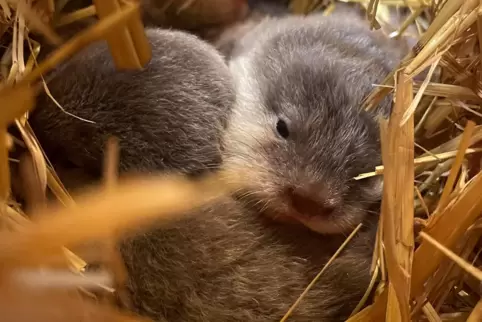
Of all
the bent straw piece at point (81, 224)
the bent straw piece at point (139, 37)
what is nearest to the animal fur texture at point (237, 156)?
the bent straw piece at point (139, 37)

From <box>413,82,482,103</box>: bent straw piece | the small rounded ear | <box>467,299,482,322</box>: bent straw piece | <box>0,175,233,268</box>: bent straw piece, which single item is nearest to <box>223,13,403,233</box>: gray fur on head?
the small rounded ear

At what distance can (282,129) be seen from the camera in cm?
127

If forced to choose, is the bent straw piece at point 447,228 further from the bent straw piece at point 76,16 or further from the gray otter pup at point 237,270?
the bent straw piece at point 76,16

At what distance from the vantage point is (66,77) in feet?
3.93

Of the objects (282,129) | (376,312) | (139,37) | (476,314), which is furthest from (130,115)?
(476,314)

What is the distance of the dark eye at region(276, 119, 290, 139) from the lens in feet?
4.14

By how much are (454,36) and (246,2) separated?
2.71 feet

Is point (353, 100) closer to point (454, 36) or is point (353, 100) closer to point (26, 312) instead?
point (454, 36)

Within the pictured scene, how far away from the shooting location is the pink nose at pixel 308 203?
1177 mm

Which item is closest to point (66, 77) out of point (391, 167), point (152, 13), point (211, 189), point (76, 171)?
point (76, 171)

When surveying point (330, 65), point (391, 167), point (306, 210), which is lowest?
point (306, 210)

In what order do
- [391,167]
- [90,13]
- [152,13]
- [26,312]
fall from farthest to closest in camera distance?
[152,13]
[90,13]
[391,167]
[26,312]

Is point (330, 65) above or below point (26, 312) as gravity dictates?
above

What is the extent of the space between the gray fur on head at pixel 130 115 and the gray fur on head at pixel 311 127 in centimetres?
10
